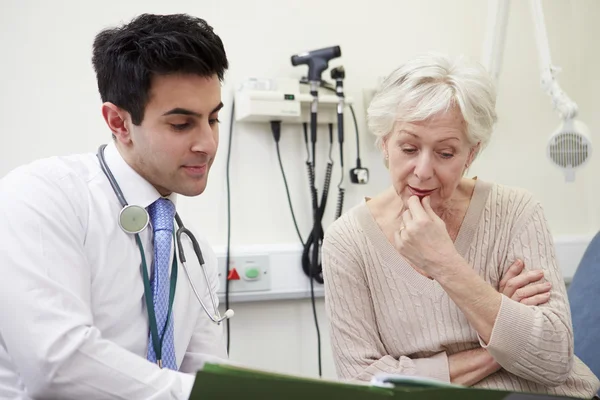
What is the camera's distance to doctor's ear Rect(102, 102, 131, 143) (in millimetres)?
1288

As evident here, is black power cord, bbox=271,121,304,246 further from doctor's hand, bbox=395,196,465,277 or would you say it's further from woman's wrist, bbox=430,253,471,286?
woman's wrist, bbox=430,253,471,286

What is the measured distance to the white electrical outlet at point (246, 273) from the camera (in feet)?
6.84

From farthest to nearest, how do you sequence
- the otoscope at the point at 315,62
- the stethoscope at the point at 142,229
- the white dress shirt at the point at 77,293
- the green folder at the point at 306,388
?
the otoscope at the point at 315,62 → the stethoscope at the point at 142,229 → the white dress shirt at the point at 77,293 → the green folder at the point at 306,388

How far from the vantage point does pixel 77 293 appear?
42.3 inches

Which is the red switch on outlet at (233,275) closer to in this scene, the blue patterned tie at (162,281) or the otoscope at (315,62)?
the otoscope at (315,62)

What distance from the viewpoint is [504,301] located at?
137 centimetres

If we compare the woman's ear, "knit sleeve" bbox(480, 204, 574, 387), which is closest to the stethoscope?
"knit sleeve" bbox(480, 204, 574, 387)

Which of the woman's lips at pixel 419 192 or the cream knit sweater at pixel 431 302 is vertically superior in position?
the woman's lips at pixel 419 192

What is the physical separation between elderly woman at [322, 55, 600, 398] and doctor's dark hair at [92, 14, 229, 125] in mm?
459

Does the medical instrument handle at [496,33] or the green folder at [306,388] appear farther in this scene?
the medical instrument handle at [496,33]

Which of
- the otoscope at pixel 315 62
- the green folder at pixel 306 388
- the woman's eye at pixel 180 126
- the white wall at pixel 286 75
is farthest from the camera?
the otoscope at pixel 315 62

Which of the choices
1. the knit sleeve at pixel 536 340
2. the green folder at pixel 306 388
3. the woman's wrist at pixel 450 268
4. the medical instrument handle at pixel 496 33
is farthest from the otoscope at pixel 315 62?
the green folder at pixel 306 388

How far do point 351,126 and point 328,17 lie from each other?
400mm

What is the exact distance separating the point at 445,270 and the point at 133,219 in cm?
69
